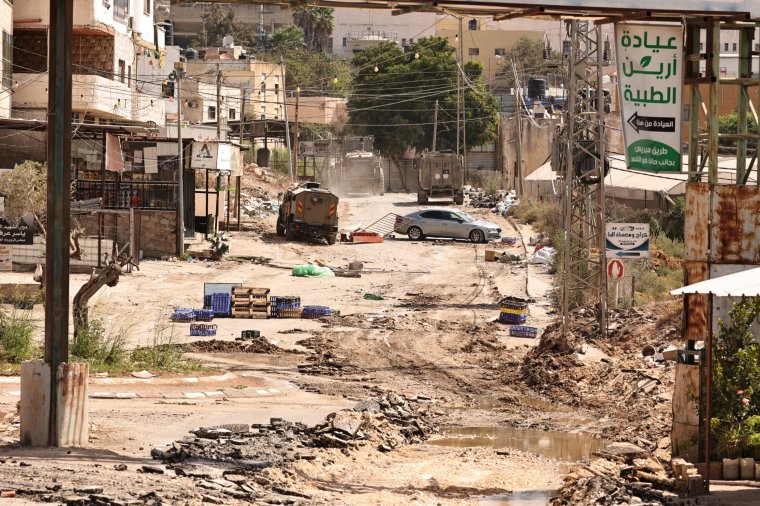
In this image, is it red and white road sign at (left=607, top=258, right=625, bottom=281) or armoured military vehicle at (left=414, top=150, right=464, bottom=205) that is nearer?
red and white road sign at (left=607, top=258, right=625, bottom=281)

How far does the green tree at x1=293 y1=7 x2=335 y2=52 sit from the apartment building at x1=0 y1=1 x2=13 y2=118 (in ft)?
262

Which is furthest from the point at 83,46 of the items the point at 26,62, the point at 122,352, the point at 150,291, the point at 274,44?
the point at 274,44

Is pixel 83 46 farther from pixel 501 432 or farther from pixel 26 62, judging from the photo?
pixel 501 432

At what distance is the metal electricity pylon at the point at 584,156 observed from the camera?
25859 mm

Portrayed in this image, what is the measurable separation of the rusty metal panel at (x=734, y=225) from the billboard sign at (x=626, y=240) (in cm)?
1046

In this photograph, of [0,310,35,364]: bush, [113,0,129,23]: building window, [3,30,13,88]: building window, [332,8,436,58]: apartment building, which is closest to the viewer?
[0,310,35,364]: bush

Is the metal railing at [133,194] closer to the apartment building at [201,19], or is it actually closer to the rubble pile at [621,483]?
the rubble pile at [621,483]

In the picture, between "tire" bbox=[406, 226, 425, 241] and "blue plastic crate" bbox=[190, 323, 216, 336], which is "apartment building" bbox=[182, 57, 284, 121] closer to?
"tire" bbox=[406, 226, 425, 241]

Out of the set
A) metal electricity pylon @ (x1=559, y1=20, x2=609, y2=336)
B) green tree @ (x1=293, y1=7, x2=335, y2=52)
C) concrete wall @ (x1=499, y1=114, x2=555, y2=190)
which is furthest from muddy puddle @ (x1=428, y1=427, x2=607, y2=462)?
green tree @ (x1=293, y1=7, x2=335, y2=52)

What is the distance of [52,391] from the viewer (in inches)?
535

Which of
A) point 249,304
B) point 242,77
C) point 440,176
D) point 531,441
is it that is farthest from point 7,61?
point 242,77

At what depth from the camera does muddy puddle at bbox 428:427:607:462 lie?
17.1 m

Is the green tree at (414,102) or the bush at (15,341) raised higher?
the green tree at (414,102)

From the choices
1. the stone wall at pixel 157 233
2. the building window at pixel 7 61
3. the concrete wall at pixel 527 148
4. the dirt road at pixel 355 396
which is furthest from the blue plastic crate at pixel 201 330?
the concrete wall at pixel 527 148
